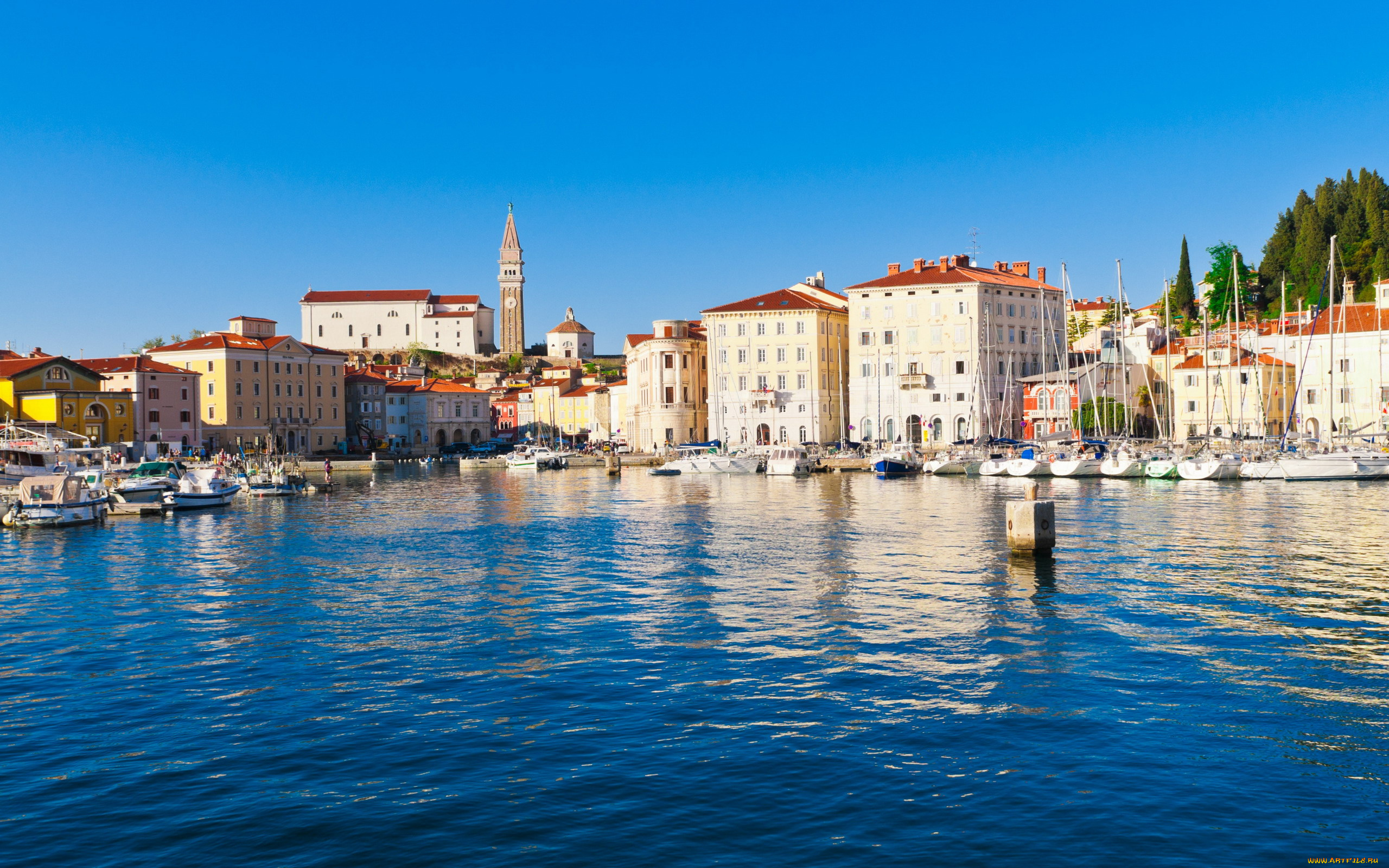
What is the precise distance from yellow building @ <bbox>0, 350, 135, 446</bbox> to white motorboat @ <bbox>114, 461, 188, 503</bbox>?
111 ft

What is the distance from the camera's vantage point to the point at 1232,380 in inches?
3031

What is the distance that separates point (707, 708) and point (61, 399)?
8047 cm

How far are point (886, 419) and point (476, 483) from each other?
31.2m

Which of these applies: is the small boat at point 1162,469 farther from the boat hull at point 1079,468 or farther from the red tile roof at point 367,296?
the red tile roof at point 367,296

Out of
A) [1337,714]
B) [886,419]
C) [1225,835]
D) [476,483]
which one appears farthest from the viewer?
[886,419]

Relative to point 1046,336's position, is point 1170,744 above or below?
below

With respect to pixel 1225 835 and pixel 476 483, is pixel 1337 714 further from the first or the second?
pixel 476 483

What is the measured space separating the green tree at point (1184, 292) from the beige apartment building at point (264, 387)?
81.6 meters

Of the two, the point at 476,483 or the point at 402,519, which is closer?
the point at 402,519

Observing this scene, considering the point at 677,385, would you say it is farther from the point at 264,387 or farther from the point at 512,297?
the point at 512,297

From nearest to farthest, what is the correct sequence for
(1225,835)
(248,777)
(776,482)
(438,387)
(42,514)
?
(1225,835) < (248,777) < (42,514) < (776,482) < (438,387)

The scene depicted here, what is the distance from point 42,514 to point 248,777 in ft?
106

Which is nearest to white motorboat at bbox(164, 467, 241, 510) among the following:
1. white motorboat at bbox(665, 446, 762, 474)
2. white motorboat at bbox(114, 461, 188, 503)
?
white motorboat at bbox(114, 461, 188, 503)

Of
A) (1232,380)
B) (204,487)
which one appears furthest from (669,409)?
(204,487)
